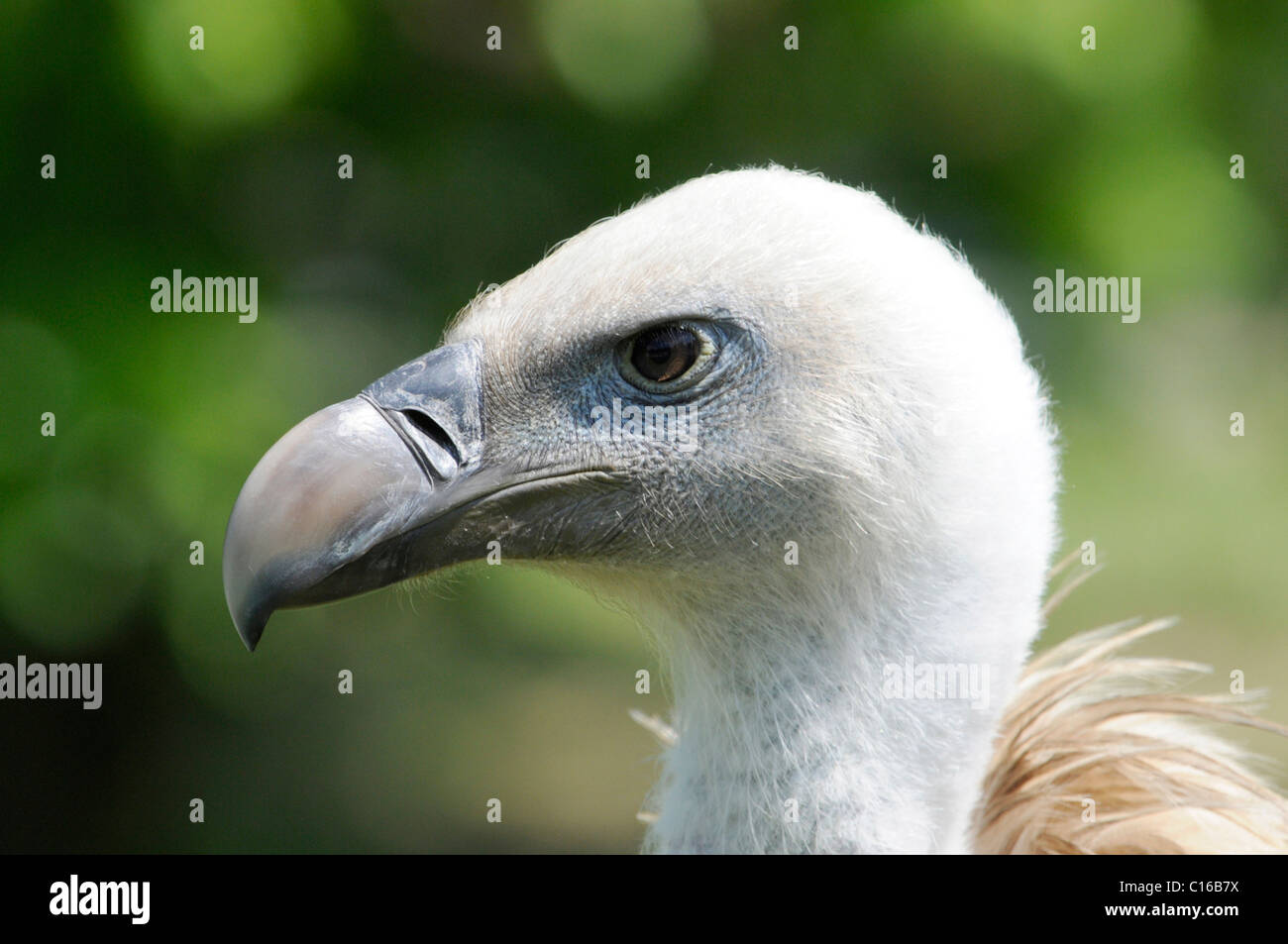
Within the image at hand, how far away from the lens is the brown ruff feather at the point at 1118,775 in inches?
102

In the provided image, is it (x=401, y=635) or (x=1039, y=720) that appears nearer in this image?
(x=1039, y=720)

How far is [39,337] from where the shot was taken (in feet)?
13.7

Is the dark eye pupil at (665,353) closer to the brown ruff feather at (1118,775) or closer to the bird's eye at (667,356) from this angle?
the bird's eye at (667,356)

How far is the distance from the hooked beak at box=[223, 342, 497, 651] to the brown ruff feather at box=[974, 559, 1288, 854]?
4.05 feet

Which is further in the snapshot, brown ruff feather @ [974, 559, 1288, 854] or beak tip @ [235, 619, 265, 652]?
brown ruff feather @ [974, 559, 1288, 854]

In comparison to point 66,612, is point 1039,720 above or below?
below

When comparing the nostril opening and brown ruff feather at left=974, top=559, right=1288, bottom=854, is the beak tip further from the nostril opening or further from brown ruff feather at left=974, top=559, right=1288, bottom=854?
brown ruff feather at left=974, top=559, right=1288, bottom=854

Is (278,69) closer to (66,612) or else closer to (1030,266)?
(66,612)

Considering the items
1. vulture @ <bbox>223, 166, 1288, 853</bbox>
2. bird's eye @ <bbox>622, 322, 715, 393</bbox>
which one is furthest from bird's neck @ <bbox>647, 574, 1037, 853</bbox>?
bird's eye @ <bbox>622, 322, 715, 393</bbox>

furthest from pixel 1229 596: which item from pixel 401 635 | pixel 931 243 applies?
pixel 931 243

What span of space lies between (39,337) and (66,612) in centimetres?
93

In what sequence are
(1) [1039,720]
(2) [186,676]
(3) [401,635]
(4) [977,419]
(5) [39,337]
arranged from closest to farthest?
(4) [977,419]
(1) [1039,720]
(5) [39,337]
(2) [186,676]
(3) [401,635]

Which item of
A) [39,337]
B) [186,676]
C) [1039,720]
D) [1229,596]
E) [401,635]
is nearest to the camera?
[1039,720]

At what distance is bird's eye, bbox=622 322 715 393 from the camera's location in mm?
2354
